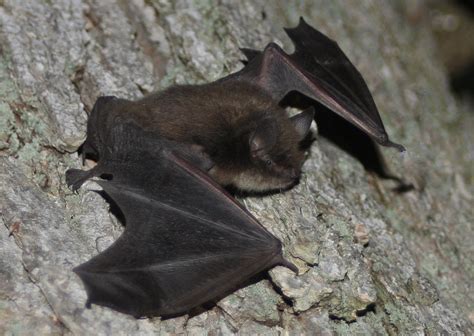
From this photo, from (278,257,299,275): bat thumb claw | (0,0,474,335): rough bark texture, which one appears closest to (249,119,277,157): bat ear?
(0,0,474,335): rough bark texture

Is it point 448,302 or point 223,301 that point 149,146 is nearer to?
point 223,301

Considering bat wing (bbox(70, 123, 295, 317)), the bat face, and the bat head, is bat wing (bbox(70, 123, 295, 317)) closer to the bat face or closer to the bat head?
the bat face

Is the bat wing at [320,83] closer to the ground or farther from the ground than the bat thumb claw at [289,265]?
farther from the ground

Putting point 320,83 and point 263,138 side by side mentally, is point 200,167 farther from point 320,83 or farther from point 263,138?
point 320,83

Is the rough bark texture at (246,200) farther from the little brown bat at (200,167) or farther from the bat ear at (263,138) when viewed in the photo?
the bat ear at (263,138)

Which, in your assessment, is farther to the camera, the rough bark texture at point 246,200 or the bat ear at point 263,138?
the bat ear at point 263,138

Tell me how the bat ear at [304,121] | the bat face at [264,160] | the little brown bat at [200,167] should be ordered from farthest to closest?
the bat ear at [304,121] → the bat face at [264,160] → the little brown bat at [200,167]

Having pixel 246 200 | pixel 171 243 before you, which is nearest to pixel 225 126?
pixel 246 200

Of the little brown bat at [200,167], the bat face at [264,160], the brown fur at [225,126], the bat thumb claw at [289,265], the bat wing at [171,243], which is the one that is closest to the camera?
the bat wing at [171,243]

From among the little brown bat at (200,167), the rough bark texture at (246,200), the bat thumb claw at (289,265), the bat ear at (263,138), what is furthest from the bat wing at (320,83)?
the bat thumb claw at (289,265)
